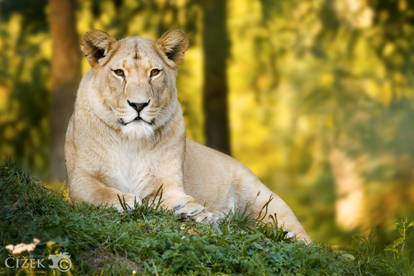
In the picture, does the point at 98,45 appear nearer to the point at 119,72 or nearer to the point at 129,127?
the point at 119,72

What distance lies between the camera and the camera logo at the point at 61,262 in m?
3.41

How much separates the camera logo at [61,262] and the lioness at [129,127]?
4.25ft

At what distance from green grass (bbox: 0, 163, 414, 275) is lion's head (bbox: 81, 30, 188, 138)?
75 cm

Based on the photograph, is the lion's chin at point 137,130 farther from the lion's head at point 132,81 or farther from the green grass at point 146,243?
the green grass at point 146,243

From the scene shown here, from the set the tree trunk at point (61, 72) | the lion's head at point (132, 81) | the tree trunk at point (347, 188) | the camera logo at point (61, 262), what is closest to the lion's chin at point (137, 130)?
the lion's head at point (132, 81)

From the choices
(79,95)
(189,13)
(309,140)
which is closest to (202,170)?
(79,95)

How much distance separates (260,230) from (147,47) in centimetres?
184

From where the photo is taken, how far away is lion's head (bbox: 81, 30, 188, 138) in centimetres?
500

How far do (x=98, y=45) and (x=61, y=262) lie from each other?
2.34m

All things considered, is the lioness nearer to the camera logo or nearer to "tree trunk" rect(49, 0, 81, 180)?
the camera logo

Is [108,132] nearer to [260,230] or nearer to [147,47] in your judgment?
[147,47]

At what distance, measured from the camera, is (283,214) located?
6012 millimetres

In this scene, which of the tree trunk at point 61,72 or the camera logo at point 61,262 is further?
the tree trunk at point 61,72

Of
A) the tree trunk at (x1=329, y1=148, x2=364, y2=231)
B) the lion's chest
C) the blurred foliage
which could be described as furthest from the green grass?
the tree trunk at (x1=329, y1=148, x2=364, y2=231)
